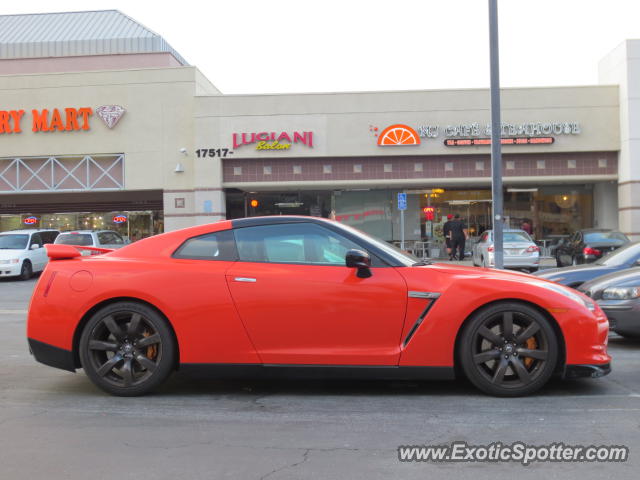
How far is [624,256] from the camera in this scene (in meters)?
9.03

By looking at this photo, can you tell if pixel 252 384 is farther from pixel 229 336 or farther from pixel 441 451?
pixel 441 451

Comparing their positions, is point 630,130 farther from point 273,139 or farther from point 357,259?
point 357,259

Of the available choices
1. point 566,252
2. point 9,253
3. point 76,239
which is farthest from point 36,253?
point 566,252

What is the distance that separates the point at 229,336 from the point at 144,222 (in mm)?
24356

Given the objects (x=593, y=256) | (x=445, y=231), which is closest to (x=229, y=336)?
(x=593, y=256)

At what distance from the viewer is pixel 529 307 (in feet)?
15.5

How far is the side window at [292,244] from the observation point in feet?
16.2

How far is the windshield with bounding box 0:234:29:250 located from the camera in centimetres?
2044

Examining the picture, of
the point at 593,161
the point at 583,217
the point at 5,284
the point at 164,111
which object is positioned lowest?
the point at 5,284

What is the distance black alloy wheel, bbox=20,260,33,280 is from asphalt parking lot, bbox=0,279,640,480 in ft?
51.8

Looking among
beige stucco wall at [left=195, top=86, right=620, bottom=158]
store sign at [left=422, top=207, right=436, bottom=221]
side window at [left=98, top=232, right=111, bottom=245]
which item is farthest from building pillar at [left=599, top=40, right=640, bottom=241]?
side window at [left=98, top=232, right=111, bottom=245]

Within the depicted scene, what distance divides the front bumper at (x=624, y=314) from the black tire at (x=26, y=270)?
59.4 feet

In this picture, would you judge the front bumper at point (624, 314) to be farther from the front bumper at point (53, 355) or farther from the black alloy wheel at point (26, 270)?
the black alloy wheel at point (26, 270)

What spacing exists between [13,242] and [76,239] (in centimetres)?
225
